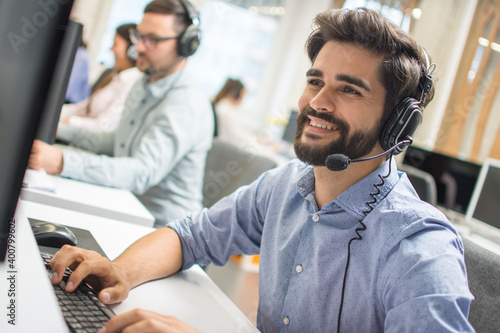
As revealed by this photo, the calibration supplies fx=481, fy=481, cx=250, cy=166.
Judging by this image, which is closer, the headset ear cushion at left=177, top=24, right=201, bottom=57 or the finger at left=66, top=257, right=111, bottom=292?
the finger at left=66, top=257, right=111, bottom=292

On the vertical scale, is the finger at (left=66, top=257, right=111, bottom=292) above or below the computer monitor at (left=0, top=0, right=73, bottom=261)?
below

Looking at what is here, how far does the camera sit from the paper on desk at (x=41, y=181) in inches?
50.7

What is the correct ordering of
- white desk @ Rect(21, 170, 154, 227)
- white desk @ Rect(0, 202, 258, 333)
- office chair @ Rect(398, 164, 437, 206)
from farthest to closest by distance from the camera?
office chair @ Rect(398, 164, 437, 206), white desk @ Rect(21, 170, 154, 227), white desk @ Rect(0, 202, 258, 333)

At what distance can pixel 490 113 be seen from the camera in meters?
4.55

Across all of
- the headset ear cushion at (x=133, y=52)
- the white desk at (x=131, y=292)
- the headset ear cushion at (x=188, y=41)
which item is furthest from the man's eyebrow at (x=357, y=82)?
the headset ear cushion at (x=133, y=52)

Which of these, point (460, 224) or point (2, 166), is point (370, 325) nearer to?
point (2, 166)

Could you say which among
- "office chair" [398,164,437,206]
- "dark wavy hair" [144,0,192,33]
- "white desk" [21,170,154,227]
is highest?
"dark wavy hair" [144,0,192,33]

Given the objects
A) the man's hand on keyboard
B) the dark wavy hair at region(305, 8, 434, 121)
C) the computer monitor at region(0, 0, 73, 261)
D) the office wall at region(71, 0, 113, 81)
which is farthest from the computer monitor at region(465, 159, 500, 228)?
the office wall at region(71, 0, 113, 81)

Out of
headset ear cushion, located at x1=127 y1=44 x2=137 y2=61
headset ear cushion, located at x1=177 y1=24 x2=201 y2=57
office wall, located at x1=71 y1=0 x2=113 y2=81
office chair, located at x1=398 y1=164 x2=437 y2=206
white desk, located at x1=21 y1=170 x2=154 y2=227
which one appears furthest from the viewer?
office wall, located at x1=71 y1=0 x2=113 y2=81

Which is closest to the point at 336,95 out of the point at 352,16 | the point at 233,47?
the point at 352,16

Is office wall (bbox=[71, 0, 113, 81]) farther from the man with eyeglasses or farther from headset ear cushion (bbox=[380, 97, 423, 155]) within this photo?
headset ear cushion (bbox=[380, 97, 423, 155])

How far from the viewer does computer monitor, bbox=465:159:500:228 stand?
2.84m

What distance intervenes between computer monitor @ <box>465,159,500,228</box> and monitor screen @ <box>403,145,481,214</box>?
0.82 meters

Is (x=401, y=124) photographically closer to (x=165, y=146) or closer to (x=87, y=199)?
(x=87, y=199)
